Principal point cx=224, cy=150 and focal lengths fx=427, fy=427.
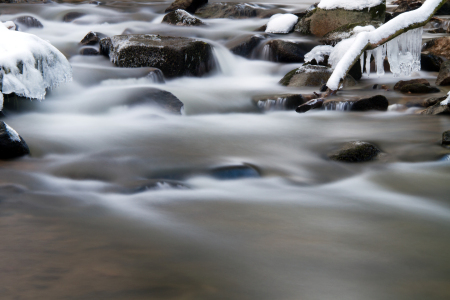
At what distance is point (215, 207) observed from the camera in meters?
2.69

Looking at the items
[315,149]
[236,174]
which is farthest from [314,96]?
[236,174]

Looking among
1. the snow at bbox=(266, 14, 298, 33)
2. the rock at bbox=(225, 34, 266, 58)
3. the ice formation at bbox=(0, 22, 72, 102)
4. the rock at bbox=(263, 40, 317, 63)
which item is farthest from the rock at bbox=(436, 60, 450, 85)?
the ice formation at bbox=(0, 22, 72, 102)

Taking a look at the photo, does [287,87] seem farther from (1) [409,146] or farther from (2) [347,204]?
(2) [347,204]

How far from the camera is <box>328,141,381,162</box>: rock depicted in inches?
148

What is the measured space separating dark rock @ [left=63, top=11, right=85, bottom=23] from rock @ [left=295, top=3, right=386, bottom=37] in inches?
247

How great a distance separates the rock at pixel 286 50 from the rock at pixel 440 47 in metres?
2.39

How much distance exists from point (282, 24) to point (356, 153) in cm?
698

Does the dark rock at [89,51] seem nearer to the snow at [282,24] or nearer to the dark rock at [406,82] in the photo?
the snow at [282,24]

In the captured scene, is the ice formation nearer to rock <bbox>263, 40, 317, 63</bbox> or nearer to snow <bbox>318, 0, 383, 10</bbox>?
rock <bbox>263, 40, 317, 63</bbox>

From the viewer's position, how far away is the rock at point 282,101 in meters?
6.07

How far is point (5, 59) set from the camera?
Result: 412cm

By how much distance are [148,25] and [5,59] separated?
22.0 feet

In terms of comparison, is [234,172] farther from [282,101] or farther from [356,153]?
[282,101]

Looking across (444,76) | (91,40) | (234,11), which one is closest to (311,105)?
(444,76)
